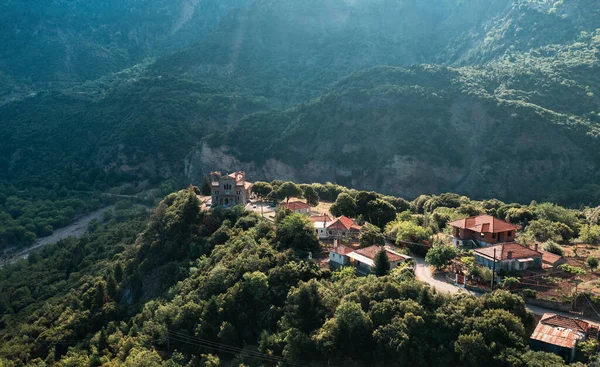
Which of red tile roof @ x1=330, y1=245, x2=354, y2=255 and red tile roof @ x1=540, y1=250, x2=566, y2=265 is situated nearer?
red tile roof @ x1=540, y1=250, x2=566, y2=265

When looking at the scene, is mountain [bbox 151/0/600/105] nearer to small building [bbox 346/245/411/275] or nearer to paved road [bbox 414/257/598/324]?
small building [bbox 346/245/411/275]

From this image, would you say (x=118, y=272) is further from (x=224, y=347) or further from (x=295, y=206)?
(x=224, y=347)

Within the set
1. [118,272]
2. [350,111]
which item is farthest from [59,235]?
[350,111]

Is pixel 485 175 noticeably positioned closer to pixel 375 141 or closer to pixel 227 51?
pixel 375 141

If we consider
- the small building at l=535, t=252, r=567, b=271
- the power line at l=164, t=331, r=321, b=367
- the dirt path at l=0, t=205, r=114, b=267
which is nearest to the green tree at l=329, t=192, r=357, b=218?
the small building at l=535, t=252, r=567, b=271

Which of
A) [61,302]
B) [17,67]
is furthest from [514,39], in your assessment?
[17,67]
